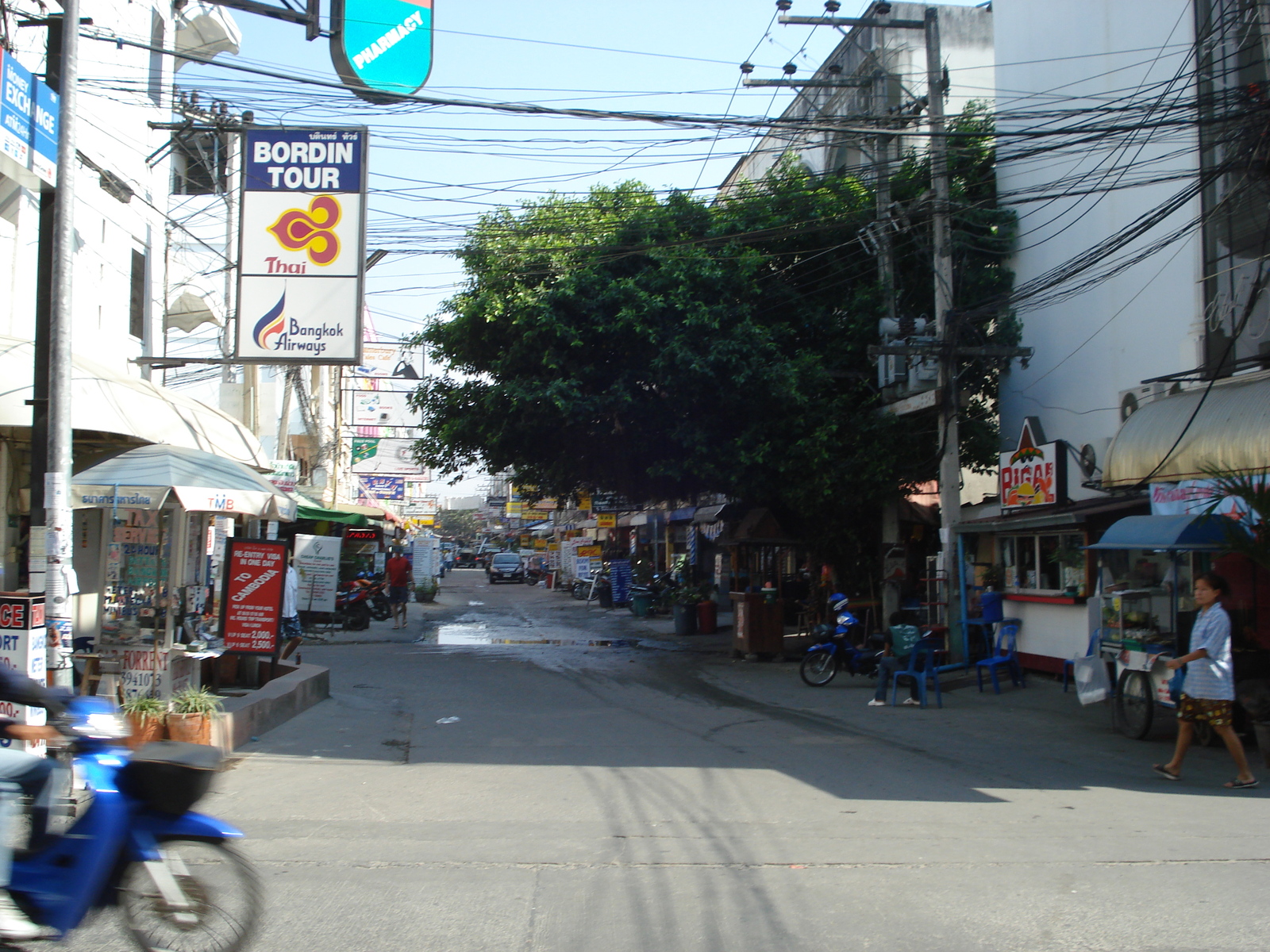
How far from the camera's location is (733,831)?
6.84 meters

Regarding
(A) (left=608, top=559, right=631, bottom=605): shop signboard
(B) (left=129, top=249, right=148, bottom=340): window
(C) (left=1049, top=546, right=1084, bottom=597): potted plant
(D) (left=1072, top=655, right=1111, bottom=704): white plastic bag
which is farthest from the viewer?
(A) (left=608, top=559, right=631, bottom=605): shop signboard

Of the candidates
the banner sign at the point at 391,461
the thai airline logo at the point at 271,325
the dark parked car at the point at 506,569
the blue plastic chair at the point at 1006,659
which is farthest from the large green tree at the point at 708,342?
the dark parked car at the point at 506,569

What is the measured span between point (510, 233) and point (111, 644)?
10949 mm

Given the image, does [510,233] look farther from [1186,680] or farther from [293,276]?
[1186,680]

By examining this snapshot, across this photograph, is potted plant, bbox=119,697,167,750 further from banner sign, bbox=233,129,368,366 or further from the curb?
banner sign, bbox=233,129,368,366

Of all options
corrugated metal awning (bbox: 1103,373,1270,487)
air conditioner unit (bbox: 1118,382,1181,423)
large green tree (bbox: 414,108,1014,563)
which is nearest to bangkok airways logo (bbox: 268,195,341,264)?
large green tree (bbox: 414,108,1014,563)

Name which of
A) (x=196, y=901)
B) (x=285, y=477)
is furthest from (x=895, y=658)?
(x=285, y=477)

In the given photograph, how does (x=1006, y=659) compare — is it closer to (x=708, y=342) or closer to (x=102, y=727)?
(x=708, y=342)

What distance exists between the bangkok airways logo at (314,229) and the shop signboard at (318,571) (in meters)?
12.5

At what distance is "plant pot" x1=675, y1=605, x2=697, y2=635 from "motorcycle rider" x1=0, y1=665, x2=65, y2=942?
20389 millimetres

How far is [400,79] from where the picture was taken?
972cm

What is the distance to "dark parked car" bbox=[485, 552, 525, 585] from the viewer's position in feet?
182

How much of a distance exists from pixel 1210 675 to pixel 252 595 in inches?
372

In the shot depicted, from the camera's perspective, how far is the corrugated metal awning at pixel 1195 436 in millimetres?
11102
